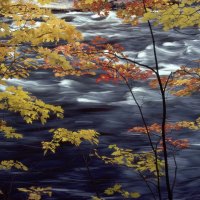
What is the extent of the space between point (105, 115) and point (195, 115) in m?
2.77

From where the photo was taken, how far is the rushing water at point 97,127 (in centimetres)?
798

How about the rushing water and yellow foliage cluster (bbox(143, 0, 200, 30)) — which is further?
the rushing water

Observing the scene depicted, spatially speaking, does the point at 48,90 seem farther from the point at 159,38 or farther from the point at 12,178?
the point at 159,38

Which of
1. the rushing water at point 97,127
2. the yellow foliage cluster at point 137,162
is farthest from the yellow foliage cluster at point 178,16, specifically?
the rushing water at point 97,127

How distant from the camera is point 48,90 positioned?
14.2m

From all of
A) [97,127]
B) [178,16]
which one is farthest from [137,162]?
[97,127]

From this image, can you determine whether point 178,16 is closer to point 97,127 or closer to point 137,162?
point 137,162

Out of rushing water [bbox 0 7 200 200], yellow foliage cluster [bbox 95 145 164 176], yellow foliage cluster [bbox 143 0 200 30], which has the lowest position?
rushing water [bbox 0 7 200 200]

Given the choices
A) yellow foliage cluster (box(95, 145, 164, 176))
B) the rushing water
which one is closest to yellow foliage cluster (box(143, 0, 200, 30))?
yellow foliage cluster (box(95, 145, 164, 176))

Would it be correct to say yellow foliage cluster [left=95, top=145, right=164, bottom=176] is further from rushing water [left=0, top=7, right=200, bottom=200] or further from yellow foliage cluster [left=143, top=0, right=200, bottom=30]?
yellow foliage cluster [left=143, top=0, right=200, bottom=30]

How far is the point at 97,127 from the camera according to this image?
11.2 meters

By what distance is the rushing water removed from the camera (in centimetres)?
798

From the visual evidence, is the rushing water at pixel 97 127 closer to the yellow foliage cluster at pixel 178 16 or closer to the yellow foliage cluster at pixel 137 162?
the yellow foliage cluster at pixel 137 162

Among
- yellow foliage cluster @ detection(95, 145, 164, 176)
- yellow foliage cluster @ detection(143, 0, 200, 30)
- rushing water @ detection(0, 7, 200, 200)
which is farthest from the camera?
rushing water @ detection(0, 7, 200, 200)
